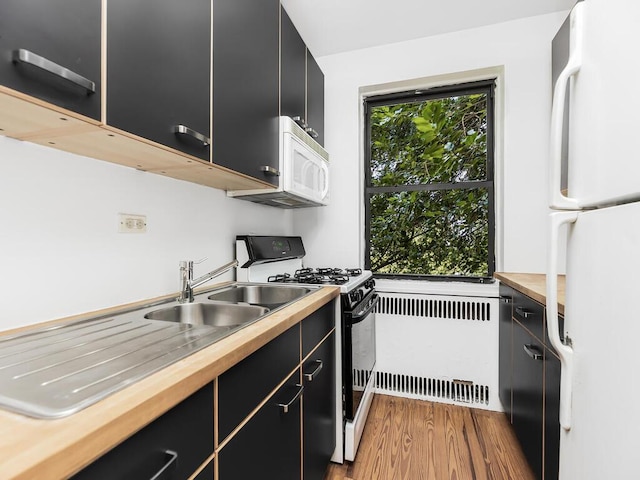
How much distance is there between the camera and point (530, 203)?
207 centimetres

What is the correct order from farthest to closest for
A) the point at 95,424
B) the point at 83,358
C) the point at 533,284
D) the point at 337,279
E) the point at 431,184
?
1. the point at 431,184
2. the point at 337,279
3. the point at 533,284
4. the point at 83,358
5. the point at 95,424

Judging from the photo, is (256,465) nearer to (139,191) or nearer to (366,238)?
(139,191)

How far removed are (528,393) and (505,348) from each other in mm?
492

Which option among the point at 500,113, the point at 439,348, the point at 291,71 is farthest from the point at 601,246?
the point at 500,113

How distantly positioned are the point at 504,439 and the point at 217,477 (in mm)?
1816

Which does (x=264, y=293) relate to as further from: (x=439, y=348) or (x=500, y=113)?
(x=500, y=113)

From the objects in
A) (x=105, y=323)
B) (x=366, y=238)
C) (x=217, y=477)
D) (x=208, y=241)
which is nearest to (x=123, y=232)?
(x=105, y=323)

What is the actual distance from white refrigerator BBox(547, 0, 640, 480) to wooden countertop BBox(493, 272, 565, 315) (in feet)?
1.44

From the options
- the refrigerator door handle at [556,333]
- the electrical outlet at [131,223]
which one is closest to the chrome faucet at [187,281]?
the electrical outlet at [131,223]

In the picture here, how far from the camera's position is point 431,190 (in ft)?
7.88

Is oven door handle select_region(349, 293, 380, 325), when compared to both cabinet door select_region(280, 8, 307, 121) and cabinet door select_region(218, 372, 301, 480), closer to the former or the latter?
cabinet door select_region(218, 372, 301, 480)

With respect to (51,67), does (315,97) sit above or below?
above

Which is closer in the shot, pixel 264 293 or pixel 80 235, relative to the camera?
pixel 80 235

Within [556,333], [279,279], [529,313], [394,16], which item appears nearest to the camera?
[556,333]
